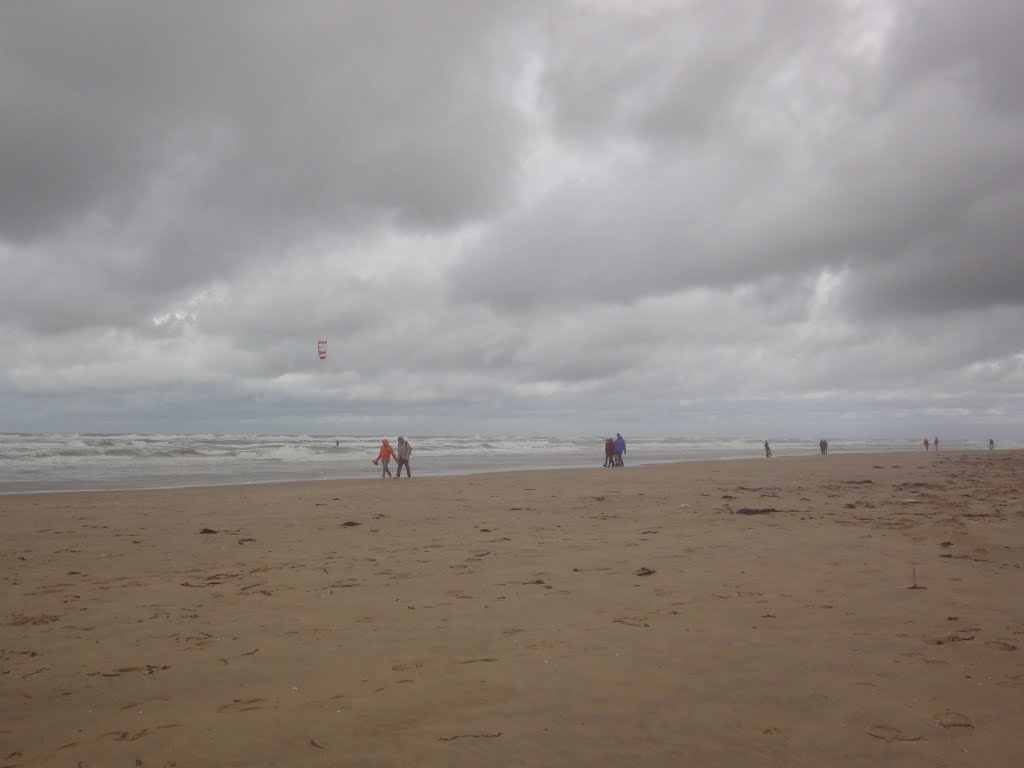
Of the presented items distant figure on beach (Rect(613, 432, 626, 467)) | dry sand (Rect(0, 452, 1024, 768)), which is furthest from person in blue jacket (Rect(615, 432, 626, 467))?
dry sand (Rect(0, 452, 1024, 768))

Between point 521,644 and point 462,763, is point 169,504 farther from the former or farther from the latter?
point 462,763

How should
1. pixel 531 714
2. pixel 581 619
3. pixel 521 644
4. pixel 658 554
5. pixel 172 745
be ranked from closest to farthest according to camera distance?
1. pixel 172 745
2. pixel 531 714
3. pixel 521 644
4. pixel 581 619
5. pixel 658 554

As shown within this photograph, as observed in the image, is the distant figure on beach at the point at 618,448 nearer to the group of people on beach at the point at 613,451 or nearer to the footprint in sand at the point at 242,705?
the group of people on beach at the point at 613,451

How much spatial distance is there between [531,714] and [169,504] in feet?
50.4

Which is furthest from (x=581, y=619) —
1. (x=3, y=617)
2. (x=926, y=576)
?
(x=3, y=617)

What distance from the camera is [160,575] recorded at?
8102 mm

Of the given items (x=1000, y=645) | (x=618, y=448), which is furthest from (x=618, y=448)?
(x=1000, y=645)

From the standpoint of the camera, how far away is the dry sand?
3.60 m

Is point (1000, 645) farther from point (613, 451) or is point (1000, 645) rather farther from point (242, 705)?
point (613, 451)

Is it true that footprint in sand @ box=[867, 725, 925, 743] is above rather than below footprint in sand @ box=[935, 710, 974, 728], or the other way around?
below

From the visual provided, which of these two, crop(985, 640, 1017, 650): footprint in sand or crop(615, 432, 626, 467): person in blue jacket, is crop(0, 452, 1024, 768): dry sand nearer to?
crop(985, 640, 1017, 650): footprint in sand

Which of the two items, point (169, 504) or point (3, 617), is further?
point (169, 504)

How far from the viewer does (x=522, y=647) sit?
16.8 feet

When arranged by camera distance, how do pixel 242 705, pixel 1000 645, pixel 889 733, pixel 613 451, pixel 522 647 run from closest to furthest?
pixel 889 733 → pixel 242 705 → pixel 1000 645 → pixel 522 647 → pixel 613 451
